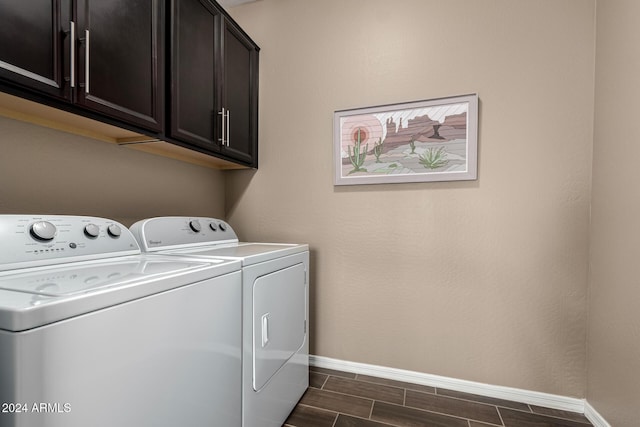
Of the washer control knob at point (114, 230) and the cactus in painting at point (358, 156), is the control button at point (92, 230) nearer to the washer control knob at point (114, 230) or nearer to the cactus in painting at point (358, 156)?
the washer control knob at point (114, 230)

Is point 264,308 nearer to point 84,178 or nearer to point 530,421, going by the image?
point 84,178

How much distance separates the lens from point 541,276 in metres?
1.60

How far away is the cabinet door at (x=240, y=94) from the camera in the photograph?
1.77m

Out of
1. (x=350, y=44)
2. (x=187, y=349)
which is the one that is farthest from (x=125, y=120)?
(x=350, y=44)

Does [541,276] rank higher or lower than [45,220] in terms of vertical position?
lower

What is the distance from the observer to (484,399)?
1.65 meters

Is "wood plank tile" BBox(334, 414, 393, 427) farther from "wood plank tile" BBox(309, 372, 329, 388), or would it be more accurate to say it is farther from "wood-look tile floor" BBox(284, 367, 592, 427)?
"wood plank tile" BBox(309, 372, 329, 388)

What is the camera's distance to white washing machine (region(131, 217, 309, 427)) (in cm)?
118

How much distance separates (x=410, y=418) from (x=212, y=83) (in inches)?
82.3

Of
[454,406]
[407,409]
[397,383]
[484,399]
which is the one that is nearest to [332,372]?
[397,383]

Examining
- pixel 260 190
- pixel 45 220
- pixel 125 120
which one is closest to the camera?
pixel 45 220

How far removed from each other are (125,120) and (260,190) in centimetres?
108

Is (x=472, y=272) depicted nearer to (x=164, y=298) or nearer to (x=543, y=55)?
(x=543, y=55)

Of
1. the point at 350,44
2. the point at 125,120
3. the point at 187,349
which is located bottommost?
the point at 187,349
